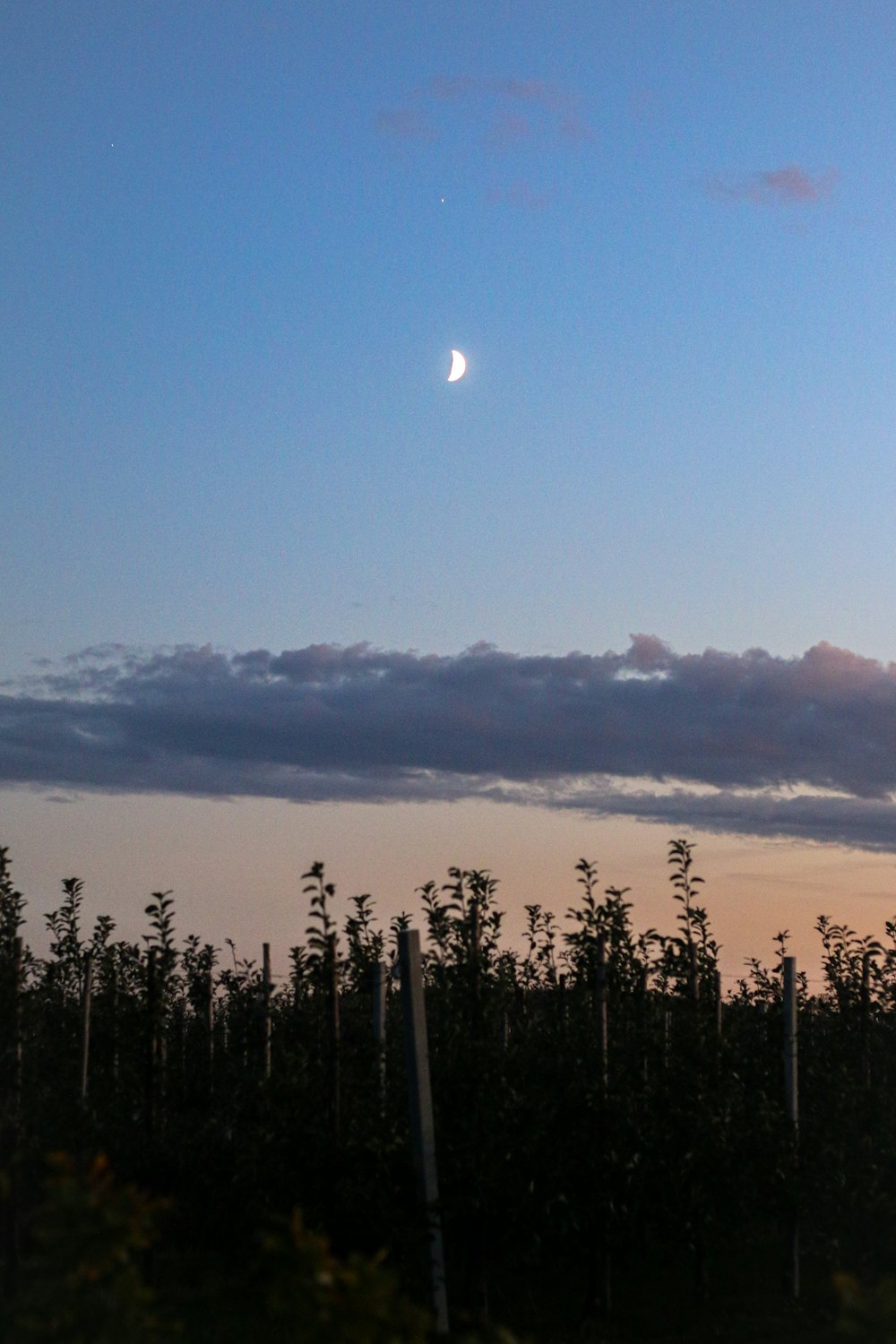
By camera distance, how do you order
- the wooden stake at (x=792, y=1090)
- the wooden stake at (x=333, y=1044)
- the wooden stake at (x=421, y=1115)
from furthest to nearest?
the wooden stake at (x=792, y=1090)
the wooden stake at (x=333, y=1044)
the wooden stake at (x=421, y=1115)

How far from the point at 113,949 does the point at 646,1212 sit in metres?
16.6

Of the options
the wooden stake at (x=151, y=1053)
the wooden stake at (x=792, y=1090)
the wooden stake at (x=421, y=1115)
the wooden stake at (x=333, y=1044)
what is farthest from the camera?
the wooden stake at (x=151, y=1053)

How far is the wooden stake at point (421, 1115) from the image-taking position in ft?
46.4

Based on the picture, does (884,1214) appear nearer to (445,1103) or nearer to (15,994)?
(445,1103)

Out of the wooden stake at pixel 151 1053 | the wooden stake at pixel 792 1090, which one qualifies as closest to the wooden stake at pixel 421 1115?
the wooden stake at pixel 151 1053

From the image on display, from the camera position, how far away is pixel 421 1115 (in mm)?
14180

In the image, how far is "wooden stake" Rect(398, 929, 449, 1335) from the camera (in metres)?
14.2

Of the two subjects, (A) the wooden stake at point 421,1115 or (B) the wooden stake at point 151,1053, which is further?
(B) the wooden stake at point 151,1053

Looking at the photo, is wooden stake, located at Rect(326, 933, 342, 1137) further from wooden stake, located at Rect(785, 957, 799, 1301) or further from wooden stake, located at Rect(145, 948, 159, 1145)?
wooden stake, located at Rect(785, 957, 799, 1301)

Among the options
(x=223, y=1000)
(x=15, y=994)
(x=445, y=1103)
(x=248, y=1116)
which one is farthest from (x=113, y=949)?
(x=445, y=1103)

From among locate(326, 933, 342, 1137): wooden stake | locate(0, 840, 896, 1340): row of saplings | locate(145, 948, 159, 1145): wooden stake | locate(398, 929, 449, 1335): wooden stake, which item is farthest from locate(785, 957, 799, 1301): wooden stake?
locate(145, 948, 159, 1145): wooden stake

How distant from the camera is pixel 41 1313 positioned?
5.65m

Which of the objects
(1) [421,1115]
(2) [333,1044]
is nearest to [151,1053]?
(2) [333,1044]

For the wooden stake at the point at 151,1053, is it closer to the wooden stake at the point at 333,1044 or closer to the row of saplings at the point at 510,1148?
the row of saplings at the point at 510,1148
